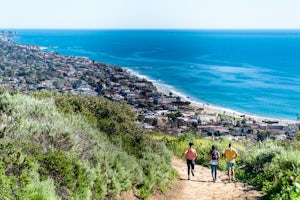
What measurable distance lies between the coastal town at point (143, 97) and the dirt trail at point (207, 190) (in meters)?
15.9

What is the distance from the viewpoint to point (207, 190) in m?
10.6

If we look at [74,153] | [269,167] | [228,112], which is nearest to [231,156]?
[269,167]

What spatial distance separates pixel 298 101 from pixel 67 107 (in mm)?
48944

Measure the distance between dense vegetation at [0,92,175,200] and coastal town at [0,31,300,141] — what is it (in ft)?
49.1

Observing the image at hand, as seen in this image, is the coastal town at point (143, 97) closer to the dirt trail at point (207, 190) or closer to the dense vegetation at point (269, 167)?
the dirt trail at point (207, 190)

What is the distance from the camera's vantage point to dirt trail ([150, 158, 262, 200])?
32.0 feet

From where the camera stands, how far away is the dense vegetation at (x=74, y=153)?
5973mm

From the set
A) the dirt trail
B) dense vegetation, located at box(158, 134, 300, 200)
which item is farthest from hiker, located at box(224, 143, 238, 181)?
dense vegetation, located at box(158, 134, 300, 200)

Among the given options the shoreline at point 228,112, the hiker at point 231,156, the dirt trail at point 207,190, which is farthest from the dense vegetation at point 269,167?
the shoreline at point 228,112

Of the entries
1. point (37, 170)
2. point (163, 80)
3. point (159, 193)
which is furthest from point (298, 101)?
point (37, 170)

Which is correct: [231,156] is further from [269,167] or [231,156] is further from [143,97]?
[143,97]

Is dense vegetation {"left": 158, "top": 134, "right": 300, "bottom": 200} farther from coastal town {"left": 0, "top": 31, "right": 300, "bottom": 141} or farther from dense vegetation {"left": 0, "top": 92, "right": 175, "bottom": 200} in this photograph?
coastal town {"left": 0, "top": 31, "right": 300, "bottom": 141}

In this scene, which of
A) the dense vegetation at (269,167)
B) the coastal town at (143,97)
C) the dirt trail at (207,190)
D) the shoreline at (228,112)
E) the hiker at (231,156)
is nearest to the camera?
the dense vegetation at (269,167)

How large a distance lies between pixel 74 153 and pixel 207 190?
4.75 meters
